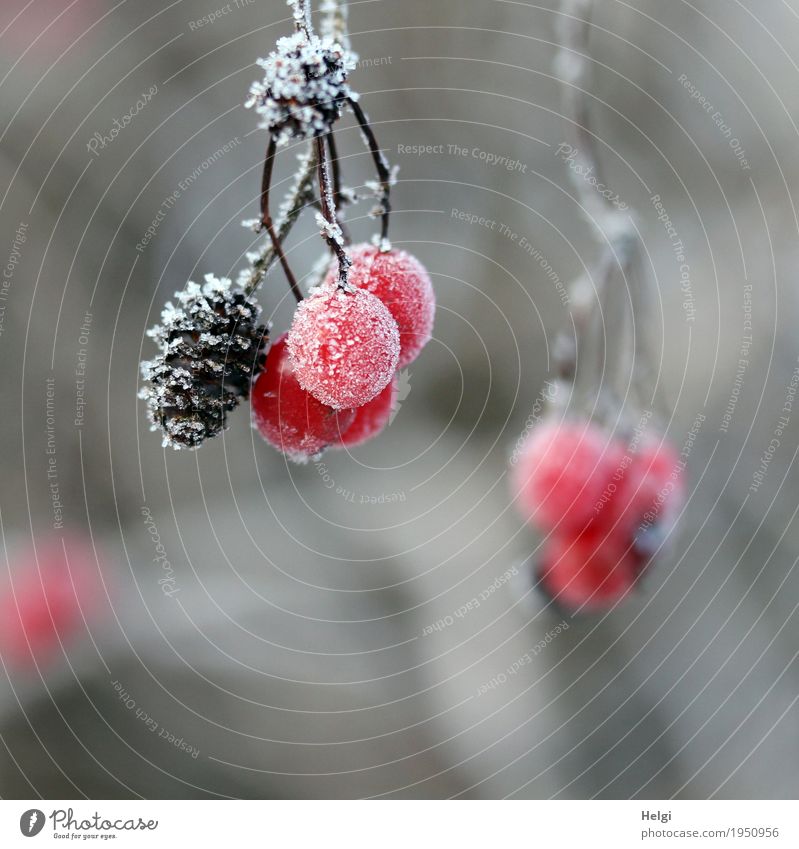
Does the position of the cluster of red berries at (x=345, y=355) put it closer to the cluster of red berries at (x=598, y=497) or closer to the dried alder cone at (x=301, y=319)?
the dried alder cone at (x=301, y=319)

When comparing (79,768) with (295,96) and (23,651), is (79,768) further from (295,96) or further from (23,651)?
(295,96)

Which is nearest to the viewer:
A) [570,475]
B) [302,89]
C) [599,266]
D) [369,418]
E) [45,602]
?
[302,89]

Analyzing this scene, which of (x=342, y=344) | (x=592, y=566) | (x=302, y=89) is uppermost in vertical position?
(x=302, y=89)

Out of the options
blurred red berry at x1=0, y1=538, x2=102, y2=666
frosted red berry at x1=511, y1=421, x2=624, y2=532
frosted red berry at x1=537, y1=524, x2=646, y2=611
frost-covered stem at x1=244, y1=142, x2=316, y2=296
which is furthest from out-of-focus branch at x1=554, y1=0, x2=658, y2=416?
blurred red berry at x1=0, y1=538, x2=102, y2=666

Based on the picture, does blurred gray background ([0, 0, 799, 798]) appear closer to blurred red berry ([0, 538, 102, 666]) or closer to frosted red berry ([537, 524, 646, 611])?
blurred red berry ([0, 538, 102, 666])

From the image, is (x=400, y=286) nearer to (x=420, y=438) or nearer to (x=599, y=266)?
(x=599, y=266)
